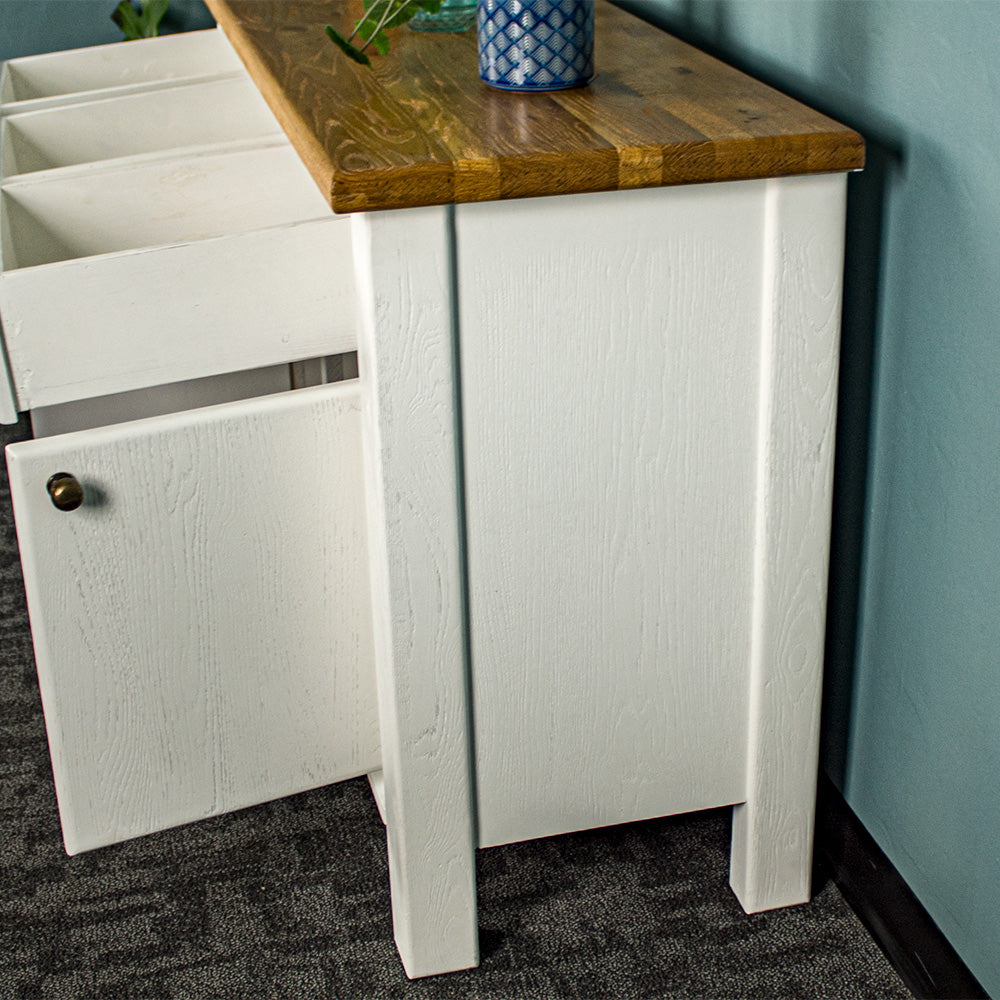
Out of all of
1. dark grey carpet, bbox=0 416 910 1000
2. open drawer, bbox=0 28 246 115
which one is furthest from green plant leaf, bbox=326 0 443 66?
dark grey carpet, bbox=0 416 910 1000

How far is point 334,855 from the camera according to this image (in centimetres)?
133

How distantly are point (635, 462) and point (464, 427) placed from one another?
0.15 meters

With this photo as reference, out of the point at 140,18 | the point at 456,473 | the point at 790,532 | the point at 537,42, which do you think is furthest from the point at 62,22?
the point at 790,532

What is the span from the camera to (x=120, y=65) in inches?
70.5

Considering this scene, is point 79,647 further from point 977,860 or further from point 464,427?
point 977,860

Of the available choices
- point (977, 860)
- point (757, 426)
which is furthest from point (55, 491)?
point (977, 860)

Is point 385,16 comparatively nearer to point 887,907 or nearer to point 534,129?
point 534,129

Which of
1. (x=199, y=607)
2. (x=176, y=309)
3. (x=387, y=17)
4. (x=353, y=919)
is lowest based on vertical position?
(x=353, y=919)

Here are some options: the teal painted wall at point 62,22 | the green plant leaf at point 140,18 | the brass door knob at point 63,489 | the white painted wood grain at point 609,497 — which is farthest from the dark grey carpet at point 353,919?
the teal painted wall at point 62,22

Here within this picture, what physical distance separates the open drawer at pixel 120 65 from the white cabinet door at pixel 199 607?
90 centimetres

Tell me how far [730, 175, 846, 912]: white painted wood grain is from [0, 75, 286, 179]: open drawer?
0.77 metres

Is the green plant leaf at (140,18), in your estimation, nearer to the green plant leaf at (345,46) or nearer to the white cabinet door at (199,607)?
the green plant leaf at (345,46)

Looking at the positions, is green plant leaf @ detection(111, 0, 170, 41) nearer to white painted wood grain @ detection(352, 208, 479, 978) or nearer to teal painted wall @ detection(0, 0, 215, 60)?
teal painted wall @ detection(0, 0, 215, 60)

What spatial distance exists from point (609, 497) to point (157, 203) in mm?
589
